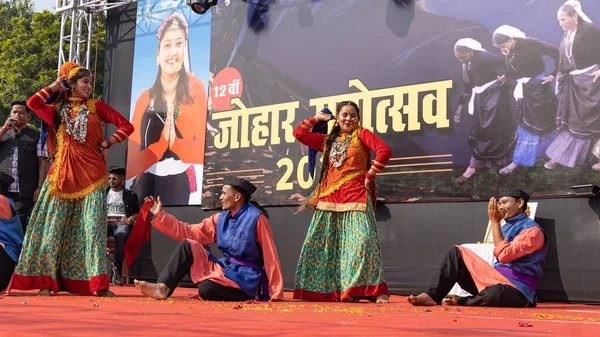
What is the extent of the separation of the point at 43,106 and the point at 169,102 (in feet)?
9.37

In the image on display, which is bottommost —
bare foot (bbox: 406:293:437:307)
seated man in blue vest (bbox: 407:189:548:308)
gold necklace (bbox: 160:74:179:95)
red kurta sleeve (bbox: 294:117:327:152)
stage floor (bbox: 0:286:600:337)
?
bare foot (bbox: 406:293:437:307)

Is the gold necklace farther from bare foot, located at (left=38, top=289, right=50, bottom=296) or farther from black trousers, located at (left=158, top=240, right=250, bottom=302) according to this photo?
black trousers, located at (left=158, top=240, right=250, bottom=302)

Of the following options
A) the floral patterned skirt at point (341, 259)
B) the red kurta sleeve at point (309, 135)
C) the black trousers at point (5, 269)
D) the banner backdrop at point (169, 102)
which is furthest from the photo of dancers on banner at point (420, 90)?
the black trousers at point (5, 269)

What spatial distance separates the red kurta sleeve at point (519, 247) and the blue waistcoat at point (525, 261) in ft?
0.25

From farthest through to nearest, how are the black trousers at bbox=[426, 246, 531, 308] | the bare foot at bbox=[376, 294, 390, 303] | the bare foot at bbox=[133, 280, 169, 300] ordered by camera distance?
the bare foot at bbox=[376, 294, 390, 303] < the black trousers at bbox=[426, 246, 531, 308] < the bare foot at bbox=[133, 280, 169, 300]

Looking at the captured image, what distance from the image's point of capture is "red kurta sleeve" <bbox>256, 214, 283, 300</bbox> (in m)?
4.43

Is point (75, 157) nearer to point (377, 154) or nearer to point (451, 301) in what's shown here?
point (377, 154)

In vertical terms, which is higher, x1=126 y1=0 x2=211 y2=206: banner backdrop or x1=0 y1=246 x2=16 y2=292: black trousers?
x1=126 y1=0 x2=211 y2=206: banner backdrop

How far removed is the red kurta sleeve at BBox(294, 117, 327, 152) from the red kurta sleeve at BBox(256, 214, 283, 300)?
0.89 m

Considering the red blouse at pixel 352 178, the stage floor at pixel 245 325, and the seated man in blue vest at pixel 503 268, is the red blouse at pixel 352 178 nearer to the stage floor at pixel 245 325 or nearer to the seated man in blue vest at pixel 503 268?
the seated man in blue vest at pixel 503 268

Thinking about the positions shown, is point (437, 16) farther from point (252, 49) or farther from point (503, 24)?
point (252, 49)

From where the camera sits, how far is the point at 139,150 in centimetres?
773

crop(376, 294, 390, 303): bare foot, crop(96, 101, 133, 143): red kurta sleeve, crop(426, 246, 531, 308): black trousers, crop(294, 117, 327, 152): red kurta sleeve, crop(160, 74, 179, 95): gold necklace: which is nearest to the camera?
crop(426, 246, 531, 308): black trousers

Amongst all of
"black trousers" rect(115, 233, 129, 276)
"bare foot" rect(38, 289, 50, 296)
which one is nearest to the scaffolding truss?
"black trousers" rect(115, 233, 129, 276)
